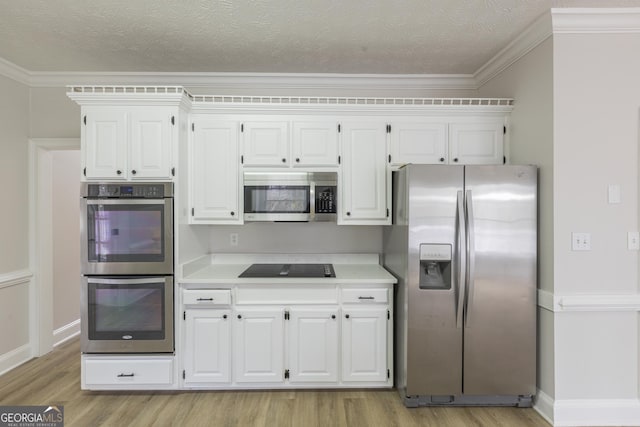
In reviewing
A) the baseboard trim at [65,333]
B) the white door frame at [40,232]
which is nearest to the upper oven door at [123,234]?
the white door frame at [40,232]

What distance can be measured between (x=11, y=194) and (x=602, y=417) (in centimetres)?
500

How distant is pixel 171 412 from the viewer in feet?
8.32

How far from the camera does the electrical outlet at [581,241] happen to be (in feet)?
7.87

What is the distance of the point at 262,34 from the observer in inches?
104

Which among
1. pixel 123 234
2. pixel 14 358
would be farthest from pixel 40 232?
pixel 123 234

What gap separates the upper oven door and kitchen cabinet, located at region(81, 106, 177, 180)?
0.77ft

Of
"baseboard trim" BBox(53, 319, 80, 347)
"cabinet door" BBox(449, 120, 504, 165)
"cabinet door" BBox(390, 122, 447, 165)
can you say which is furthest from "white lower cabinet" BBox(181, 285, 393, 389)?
"baseboard trim" BBox(53, 319, 80, 347)

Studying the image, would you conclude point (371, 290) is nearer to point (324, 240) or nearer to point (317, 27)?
point (324, 240)

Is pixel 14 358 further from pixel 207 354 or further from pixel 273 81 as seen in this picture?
pixel 273 81

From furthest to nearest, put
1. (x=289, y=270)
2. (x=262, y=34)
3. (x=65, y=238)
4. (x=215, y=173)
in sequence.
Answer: (x=65, y=238) → (x=289, y=270) → (x=215, y=173) → (x=262, y=34)

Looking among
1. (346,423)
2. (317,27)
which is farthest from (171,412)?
(317,27)

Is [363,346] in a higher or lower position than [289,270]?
lower

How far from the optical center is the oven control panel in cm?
269

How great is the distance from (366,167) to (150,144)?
171cm
